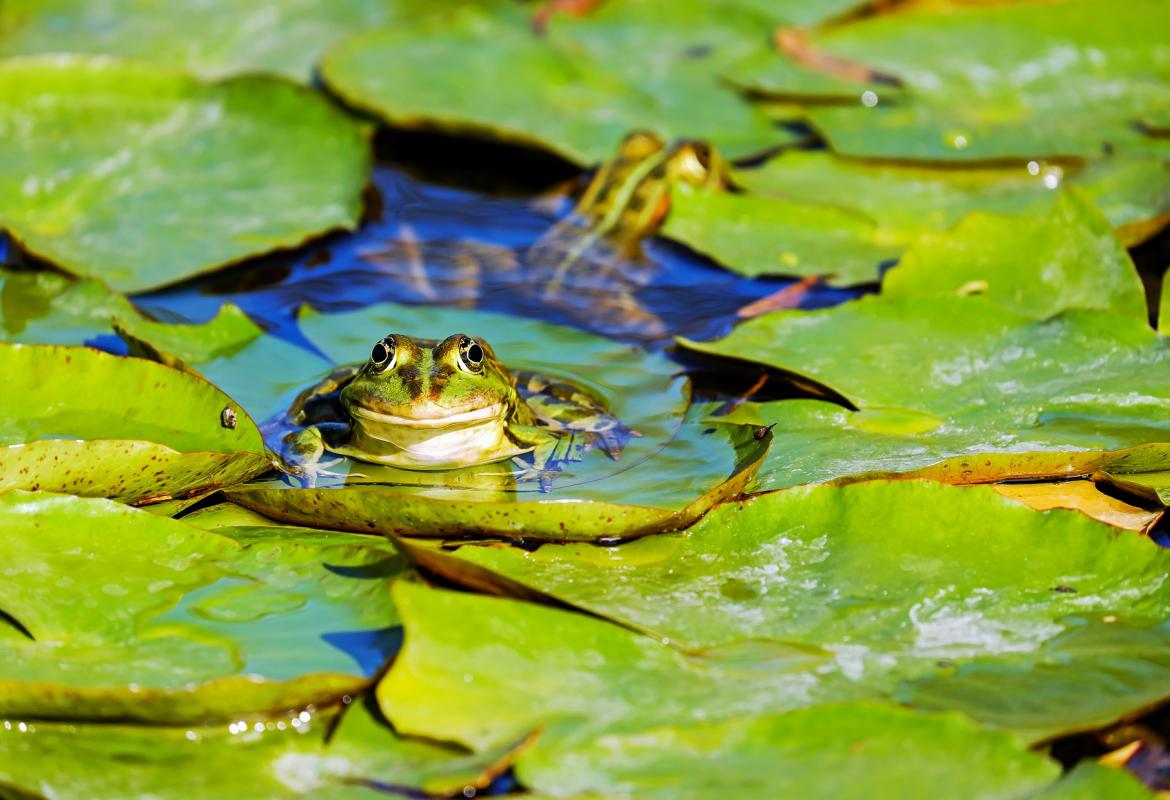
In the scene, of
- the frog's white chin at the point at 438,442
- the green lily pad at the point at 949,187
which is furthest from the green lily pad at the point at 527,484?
the green lily pad at the point at 949,187

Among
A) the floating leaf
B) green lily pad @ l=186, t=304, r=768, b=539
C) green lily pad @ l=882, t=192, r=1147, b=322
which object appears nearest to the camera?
green lily pad @ l=186, t=304, r=768, b=539

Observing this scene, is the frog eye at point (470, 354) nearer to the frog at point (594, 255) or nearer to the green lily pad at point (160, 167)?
the frog at point (594, 255)

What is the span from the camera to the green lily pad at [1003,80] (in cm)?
531

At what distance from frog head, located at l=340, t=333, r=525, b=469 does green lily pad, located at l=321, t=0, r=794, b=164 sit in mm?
2118

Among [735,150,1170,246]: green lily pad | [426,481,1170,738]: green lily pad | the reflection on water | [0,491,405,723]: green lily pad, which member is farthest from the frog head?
[735,150,1170,246]: green lily pad

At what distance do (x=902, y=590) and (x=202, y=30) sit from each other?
202 inches

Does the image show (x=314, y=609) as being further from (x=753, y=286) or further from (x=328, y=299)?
(x=753, y=286)

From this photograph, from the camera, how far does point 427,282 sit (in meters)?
4.91

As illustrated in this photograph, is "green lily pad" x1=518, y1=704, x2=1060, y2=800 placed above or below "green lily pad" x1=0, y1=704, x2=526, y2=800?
above

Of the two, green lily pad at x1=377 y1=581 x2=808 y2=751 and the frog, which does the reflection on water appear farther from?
green lily pad at x1=377 y1=581 x2=808 y2=751

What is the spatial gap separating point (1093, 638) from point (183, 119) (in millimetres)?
4404

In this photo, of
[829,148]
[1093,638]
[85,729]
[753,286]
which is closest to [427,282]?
[753,286]

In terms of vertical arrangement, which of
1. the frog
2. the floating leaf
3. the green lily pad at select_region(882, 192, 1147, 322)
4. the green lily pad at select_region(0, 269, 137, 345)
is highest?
the green lily pad at select_region(882, 192, 1147, 322)

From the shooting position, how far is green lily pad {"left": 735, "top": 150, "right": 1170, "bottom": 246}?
4.84 m
